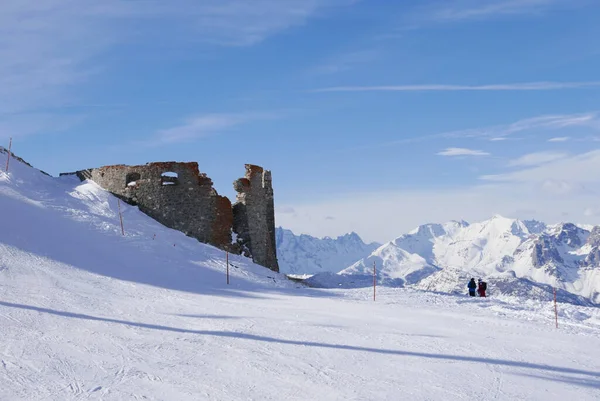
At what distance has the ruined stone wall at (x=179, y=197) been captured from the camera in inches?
1136

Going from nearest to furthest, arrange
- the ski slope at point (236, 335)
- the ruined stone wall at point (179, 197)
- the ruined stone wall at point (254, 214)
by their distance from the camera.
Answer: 1. the ski slope at point (236, 335)
2. the ruined stone wall at point (179, 197)
3. the ruined stone wall at point (254, 214)

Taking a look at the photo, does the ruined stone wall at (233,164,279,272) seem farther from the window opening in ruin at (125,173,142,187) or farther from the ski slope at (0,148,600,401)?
the ski slope at (0,148,600,401)

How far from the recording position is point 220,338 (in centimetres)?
1246

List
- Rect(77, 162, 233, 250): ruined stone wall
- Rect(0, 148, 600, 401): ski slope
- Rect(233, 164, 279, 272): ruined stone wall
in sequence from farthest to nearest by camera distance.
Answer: Rect(233, 164, 279, 272): ruined stone wall, Rect(77, 162, 233, 250): ruined stone wall, Rect(0, 148, 600, 401): ski slope

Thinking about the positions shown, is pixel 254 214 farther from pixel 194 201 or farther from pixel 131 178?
pixel 131 178

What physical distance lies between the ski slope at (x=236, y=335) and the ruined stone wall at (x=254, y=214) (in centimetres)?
669

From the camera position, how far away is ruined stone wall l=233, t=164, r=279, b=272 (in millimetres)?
30938

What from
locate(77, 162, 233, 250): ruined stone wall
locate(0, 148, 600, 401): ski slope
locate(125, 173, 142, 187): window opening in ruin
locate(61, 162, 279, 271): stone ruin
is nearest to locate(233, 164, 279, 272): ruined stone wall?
locate(61, 162, 279, 271): stone ruin

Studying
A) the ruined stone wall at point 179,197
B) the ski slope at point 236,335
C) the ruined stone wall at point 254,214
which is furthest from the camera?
the ruined stone wall at point 254,214

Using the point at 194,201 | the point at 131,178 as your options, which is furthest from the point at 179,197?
the point at 131,178

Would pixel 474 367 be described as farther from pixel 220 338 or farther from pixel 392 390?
pixel 220 338

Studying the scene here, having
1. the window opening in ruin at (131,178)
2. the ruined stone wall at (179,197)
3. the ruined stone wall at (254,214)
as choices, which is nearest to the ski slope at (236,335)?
the ruined stone wall at (179,197)

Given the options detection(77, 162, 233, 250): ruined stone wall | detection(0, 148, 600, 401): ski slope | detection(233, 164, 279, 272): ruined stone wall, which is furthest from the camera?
detection(233, 164, 279, 272): ruined stone wall

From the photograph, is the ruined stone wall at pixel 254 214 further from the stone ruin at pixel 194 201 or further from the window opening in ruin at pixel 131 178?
the window opening in ruin at pixel 131 178
